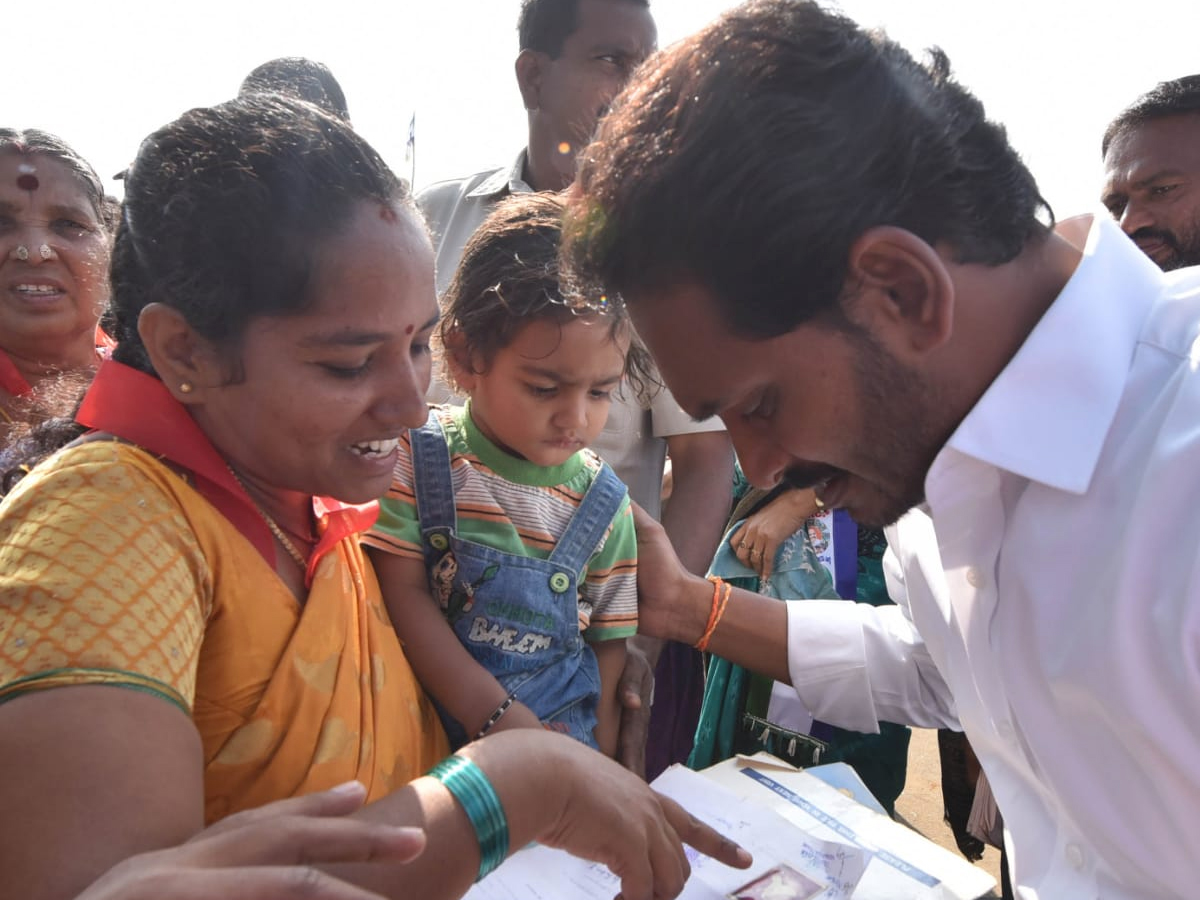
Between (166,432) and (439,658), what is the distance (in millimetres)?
667

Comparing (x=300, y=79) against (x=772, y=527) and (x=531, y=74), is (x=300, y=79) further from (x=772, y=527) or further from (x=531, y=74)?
(x=772, y=527)

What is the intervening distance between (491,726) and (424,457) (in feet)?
1.89

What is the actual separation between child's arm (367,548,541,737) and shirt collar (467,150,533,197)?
5.52 feet

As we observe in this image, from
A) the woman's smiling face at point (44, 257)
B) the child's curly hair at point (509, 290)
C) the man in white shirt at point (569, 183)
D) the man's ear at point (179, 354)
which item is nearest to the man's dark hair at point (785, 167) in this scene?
the child's curly hair at point (509, 290)

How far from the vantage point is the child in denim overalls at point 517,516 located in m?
1.68

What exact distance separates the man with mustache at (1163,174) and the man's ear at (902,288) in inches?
82.2

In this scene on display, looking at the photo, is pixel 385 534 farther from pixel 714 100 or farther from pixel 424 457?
pixel 714 100

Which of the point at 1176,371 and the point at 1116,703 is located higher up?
the point at 1176,371

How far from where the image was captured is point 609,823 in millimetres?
1229

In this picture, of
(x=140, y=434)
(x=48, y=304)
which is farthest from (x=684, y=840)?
(x=48, y=304)

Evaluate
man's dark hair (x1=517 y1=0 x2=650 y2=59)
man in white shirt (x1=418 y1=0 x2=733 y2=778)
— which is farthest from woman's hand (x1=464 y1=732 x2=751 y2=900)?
man's dark hair (x1=517 y1=0 x2=650 y2=59)

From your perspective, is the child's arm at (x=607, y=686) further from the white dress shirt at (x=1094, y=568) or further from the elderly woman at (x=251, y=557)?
the white dress shirt at (x=1094, y=568)

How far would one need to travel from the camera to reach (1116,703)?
4.04 ft

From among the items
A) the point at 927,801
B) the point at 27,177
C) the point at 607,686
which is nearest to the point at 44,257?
the point at 27,177
